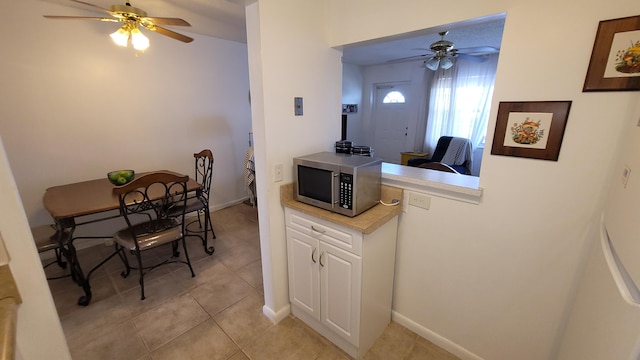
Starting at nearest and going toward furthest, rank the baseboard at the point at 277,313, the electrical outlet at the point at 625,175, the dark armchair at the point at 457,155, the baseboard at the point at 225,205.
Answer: the electrical outlet at the point at 625,175
the baseboard at the point at 277,313
the baseboard at the point at 225,205
the dark armchair at the point at 457,155

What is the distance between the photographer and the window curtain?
4.43 meters

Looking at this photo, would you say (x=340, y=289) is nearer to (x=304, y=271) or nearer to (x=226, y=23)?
(x=304, y=271)

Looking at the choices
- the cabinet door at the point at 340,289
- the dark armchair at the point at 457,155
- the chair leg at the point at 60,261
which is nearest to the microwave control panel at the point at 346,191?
the cabinet door at the point at 340,289

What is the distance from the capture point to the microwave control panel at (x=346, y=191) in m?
1.44

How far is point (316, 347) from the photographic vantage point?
1709 millimetres

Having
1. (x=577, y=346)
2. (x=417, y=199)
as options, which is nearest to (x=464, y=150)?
(x=417, y=199)

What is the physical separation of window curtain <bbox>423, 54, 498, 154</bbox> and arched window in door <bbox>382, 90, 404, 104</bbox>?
0.75 m

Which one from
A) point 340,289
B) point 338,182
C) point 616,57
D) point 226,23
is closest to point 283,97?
point 338,182

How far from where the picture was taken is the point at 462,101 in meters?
4.71

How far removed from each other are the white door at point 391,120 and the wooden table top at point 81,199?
458 centimetres

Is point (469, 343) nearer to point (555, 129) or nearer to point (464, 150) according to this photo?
point (555, 129)

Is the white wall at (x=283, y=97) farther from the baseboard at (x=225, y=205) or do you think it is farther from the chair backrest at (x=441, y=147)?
the chair backrest at (x=441, y=147)

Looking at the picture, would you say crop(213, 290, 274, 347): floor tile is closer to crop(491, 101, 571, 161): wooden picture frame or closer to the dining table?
the dining table

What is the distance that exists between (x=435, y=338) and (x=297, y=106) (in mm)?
1792
